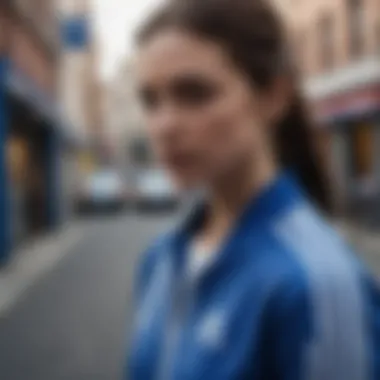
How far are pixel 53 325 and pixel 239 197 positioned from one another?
599cm

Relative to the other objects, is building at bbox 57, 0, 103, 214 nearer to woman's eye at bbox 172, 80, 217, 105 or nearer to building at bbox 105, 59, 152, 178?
building at bbox 105, 59, 152, 178

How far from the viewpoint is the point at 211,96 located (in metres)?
0.96

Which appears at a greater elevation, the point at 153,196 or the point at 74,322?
the point at 153,196

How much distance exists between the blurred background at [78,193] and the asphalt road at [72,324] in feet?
0.04

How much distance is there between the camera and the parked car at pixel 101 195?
25953 millimetres

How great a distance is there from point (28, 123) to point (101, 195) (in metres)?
10.0

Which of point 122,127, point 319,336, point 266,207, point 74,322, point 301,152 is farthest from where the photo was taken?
point 122,127

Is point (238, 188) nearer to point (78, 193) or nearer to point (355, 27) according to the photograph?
point (355, 27)

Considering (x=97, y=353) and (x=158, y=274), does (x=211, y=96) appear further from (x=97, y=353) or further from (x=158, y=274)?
(x=97, y=353)

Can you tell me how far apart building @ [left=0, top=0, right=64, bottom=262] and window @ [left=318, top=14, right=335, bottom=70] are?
494cm

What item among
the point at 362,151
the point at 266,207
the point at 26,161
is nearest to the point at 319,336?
the point at 266,207

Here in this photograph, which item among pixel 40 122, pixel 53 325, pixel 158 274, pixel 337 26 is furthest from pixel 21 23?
pixel 158 274

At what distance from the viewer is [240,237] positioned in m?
0.95

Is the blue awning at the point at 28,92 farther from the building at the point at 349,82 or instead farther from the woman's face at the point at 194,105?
the woman's face at the point at 194,105
